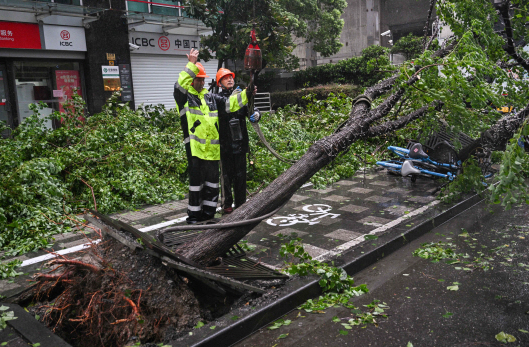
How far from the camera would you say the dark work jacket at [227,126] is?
19.3 feet

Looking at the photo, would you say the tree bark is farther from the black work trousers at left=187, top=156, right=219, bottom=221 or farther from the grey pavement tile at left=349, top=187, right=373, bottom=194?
the grey pavement tile at left=349, top=187, right=373, bottom=194

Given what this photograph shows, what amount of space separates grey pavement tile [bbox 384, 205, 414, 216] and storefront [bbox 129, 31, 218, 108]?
448 inches

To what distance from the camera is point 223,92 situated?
235 inches

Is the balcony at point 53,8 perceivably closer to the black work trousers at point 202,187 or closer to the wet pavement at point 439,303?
the black work trousers at point 202,187

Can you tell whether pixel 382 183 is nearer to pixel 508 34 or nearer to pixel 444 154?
pixel 444 154

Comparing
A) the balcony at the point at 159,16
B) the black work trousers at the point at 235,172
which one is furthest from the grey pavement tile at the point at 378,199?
the balcony at the point at 159,16

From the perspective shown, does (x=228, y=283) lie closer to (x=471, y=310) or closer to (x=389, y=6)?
(x=471, y=310)

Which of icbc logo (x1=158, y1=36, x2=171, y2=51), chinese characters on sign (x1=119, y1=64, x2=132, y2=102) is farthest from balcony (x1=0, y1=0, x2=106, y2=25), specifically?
icbc logo (x1=158, y1=36, x2=171, y2=51)

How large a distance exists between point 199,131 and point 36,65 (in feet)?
34.2

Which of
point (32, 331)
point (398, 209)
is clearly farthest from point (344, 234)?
point (32, 331)

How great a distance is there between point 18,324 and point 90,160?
4.46 meters

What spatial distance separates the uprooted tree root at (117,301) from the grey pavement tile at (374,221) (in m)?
3.23

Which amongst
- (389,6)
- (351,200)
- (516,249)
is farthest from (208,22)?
(389,6)

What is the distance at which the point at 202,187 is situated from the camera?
5844 mm
